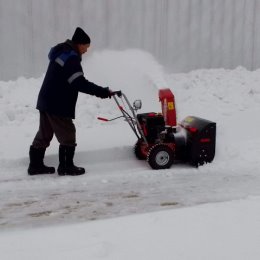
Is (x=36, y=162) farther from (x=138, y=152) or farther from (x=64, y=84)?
(x=138, y=152)

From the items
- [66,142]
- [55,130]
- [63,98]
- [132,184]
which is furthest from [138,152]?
[63,98]

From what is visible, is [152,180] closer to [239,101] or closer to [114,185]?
[114,185]

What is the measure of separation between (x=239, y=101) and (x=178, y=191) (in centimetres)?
353

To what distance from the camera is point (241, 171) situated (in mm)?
5242

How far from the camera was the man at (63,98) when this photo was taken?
4887 mm

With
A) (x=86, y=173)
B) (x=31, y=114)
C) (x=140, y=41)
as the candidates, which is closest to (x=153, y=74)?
(x=140, y=41)

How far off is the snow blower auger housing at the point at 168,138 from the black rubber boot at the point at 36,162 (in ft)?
3.57

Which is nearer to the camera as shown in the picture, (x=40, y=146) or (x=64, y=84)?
(x=64, y=84)

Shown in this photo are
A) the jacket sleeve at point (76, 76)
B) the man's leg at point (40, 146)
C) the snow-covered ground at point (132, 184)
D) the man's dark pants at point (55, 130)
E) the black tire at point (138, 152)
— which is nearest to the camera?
the snow-covered ground at point (132, 184)

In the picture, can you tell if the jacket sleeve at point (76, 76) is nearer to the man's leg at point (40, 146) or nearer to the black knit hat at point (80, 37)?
the black knit hat at point (80, 37)

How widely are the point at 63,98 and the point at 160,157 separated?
53.9 inches

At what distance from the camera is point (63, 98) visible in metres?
5.00

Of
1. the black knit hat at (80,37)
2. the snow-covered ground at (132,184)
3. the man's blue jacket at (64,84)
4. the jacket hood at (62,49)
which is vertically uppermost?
the black knit hat at (80,37)

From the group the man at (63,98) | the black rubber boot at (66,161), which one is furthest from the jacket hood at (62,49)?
the black rubber boot at (66,161)
